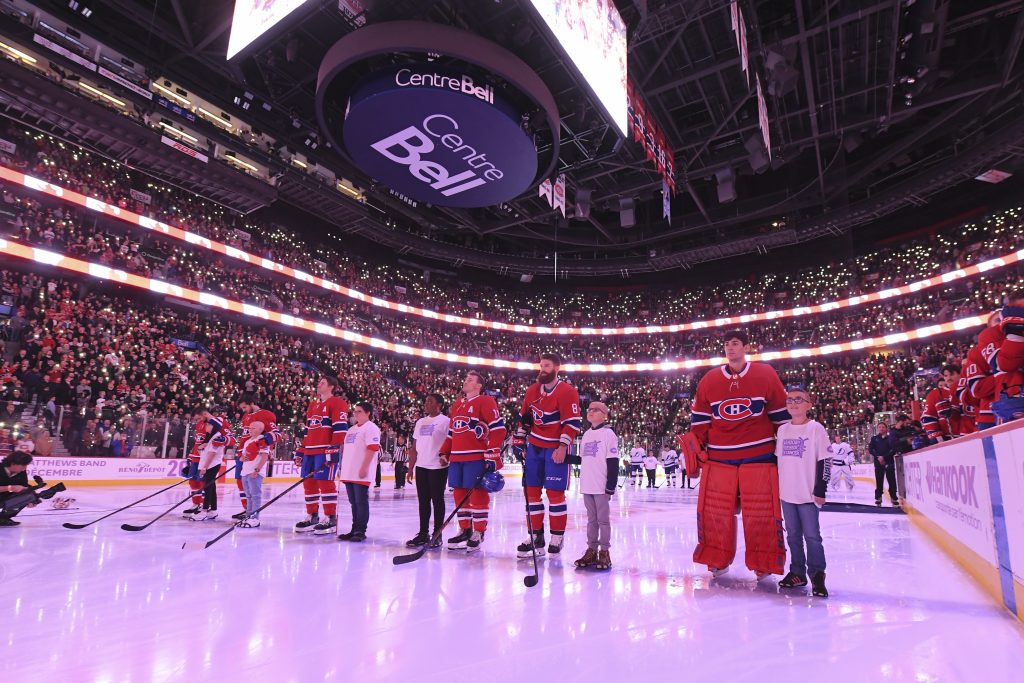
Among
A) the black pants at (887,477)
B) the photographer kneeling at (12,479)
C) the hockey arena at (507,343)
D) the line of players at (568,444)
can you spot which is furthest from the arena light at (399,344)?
the black pants at (887,477)

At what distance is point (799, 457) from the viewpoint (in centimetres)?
429

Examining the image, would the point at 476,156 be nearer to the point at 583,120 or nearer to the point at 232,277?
the point at 583,120

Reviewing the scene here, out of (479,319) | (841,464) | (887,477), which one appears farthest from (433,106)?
(479,319)

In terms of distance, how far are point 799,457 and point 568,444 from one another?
2.03m

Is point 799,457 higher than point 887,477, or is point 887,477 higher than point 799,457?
point 799,457

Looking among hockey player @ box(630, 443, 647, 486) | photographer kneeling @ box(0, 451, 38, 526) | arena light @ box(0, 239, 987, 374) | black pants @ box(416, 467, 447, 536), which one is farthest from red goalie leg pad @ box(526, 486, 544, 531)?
arena light @ box(0, 239, 987, 374)

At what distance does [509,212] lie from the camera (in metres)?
27.9

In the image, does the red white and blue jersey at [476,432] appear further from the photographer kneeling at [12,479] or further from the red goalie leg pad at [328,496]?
the photographer kneeling at [12,479]

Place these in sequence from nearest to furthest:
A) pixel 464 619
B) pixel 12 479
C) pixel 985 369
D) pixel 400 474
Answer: pixel 464 619
pixel 985 369
pixel 12 479
pixel 400 474

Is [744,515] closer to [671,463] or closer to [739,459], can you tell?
[739,459]

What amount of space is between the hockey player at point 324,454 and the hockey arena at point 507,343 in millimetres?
53

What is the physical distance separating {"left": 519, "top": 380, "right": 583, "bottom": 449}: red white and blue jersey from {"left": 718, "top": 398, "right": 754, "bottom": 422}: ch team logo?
4.47ft

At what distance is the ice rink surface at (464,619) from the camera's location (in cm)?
239

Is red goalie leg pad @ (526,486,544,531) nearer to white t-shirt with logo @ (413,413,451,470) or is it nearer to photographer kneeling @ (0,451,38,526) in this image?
white t-shirt with logo @ (413,413,451,470)
